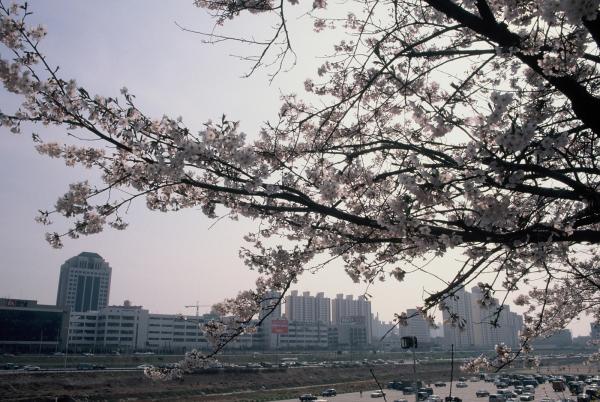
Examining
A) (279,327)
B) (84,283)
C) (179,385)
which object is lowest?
(179,385)

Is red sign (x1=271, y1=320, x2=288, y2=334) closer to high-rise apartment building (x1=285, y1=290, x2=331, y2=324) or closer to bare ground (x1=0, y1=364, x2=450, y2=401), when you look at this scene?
bare ground (x1=0, y1=364, x2=450, y2=401)

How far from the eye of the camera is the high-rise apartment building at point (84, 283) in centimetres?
17300

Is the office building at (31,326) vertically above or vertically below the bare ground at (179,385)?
above

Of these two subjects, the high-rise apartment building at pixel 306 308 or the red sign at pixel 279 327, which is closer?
the red sign at pixel 279 327

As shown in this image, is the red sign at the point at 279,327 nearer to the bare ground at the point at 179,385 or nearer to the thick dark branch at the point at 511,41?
the bare ground at the point at 179,385

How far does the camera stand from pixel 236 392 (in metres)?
46.8

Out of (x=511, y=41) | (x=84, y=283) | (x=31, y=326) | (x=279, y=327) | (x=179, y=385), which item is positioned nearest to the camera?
(x=511, y=41)

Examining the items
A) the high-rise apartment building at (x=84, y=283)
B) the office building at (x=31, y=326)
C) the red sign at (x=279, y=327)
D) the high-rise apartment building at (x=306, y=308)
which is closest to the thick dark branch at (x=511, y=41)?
the office building at (x=31, y=326)

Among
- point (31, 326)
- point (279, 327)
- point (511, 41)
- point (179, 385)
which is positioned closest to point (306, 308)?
point (279, 327)

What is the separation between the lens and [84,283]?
176 m

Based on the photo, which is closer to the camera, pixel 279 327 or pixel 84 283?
pixel 279 327

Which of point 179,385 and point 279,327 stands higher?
point 279,327

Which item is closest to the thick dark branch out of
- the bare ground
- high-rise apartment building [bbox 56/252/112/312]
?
the bare ground

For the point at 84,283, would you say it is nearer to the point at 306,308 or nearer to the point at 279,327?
the point at 306,308
